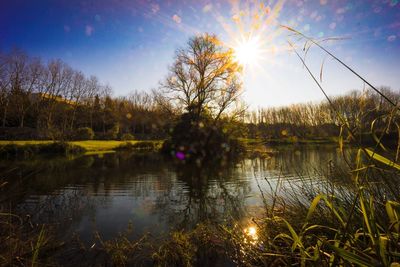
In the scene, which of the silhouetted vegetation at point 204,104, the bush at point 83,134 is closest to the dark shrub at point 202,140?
the silhouetted vegetation at point 204,104

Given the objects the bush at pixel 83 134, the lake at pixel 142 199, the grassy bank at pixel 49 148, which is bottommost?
the lake at pixel 142 199

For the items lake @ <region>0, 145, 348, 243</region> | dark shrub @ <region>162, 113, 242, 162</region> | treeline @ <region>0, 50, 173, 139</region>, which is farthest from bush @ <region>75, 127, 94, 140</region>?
lake @ <region>0, 145, 348, 243</region>

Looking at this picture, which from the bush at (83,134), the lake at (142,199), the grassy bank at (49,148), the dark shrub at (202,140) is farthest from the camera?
the bush at (83,134)

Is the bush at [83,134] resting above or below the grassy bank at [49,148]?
above

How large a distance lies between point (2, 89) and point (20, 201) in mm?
39972

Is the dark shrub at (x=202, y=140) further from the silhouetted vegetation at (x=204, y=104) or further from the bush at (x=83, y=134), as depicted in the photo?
the bush at (x=83, y=134)

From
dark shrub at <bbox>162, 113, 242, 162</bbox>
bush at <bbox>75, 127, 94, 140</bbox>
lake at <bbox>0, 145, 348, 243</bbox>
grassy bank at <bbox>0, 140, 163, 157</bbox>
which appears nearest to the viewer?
lake at <bbox>0, 145, 348, 243</bbox>

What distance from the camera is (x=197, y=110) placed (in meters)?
28.6

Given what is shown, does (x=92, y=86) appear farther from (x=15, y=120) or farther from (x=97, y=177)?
(x=97, y=177)

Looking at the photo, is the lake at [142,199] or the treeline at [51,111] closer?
the lake at [142,199]

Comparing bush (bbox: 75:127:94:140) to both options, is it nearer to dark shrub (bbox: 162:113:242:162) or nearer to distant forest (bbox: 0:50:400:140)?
distant forest (bbox: 0:50:400:140)

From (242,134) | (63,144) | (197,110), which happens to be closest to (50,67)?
(63,144)

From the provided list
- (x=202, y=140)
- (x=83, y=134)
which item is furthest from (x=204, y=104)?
(x=83, y=134)

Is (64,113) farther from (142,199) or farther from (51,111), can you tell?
(142,199)
